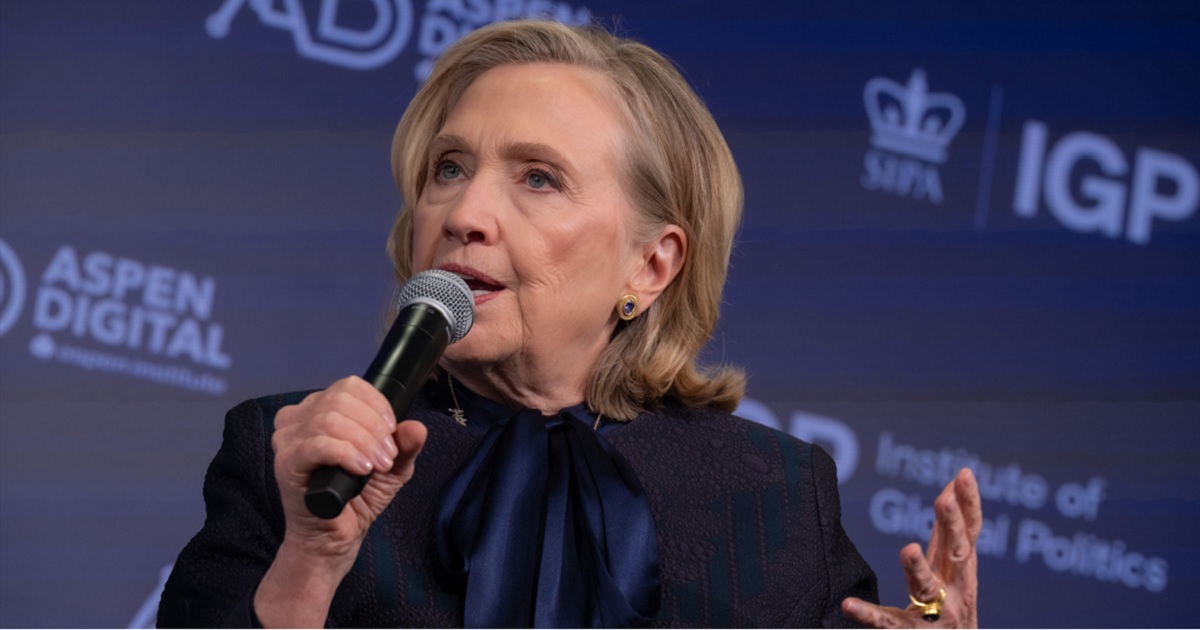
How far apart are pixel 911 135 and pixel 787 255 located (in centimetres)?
44

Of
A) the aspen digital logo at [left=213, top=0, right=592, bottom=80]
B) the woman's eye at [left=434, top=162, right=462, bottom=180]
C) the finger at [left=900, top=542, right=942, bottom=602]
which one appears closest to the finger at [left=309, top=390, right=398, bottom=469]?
the finger at [left=900, top=542, right=942, bottom=602]

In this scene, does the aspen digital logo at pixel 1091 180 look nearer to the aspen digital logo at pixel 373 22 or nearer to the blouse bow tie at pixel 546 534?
the aspen digital logo at pixel 373 22

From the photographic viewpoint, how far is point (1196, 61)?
11.4ft

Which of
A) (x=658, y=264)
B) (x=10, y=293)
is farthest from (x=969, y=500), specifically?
(x=10, y=293)

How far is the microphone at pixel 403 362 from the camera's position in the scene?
116 centimetres

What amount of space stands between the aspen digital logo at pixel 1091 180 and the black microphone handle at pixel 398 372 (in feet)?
8.04

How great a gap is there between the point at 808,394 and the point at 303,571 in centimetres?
216

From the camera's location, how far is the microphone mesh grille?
1.39 meters

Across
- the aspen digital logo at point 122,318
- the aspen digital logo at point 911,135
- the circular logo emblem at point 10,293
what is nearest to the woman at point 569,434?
the aspen digital logo at point 122,318

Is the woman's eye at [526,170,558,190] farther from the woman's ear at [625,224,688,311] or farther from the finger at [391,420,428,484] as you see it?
the finger at [391,420,428,484]

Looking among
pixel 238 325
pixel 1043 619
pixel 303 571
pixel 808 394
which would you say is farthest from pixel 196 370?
pixel 1043 619

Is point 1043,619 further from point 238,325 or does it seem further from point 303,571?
point 303,571

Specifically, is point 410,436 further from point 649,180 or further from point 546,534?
point 649,180

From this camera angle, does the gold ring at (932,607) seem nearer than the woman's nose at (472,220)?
Yes
